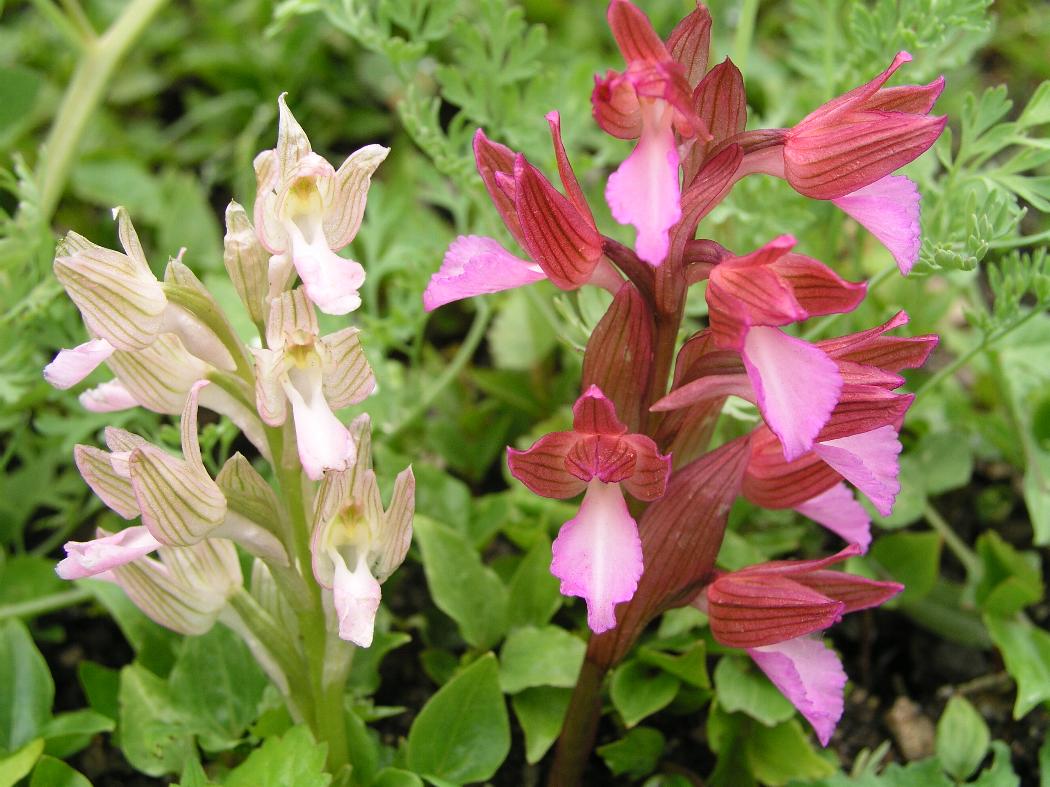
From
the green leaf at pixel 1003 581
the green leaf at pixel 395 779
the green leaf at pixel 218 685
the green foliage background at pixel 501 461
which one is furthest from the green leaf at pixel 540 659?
the green leaf at pixel 1003 581

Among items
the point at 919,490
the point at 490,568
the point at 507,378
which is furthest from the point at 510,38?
the point at 919,490

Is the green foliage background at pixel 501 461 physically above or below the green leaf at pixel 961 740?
above

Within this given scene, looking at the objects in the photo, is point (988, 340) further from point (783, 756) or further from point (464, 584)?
point (464, 584)

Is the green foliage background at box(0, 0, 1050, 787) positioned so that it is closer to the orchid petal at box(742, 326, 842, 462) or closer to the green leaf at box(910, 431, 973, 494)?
the green leaf at box(910, 431, 973, 494)

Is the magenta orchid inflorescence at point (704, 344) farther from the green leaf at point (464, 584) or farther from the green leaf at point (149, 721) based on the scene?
the green leaf at point (149, 721)

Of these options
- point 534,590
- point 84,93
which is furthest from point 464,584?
point 84,93

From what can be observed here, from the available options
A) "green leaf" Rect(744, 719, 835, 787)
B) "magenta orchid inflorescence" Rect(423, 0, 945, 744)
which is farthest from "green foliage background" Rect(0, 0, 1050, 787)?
"magenta orchid inflorescence" Rect(423, 0, 945, 744)

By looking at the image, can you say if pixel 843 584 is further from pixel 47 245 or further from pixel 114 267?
pixel 47 245
